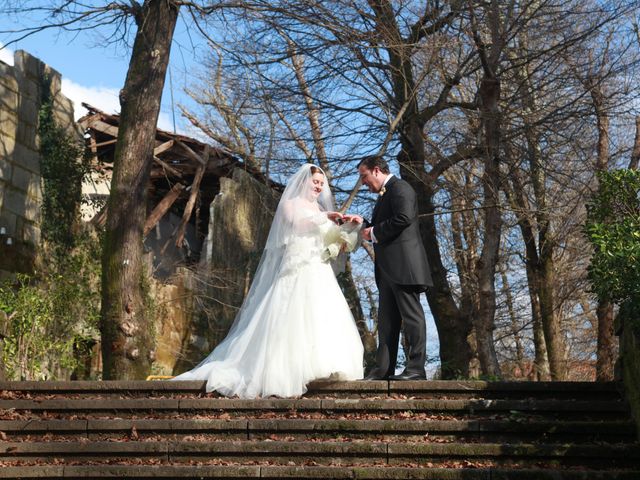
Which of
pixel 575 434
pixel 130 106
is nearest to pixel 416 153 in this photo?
pixel 130 106

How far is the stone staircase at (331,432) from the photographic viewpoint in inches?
282

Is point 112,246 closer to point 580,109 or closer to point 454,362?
point 454,362

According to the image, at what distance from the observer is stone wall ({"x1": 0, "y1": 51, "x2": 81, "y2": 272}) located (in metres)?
14.0

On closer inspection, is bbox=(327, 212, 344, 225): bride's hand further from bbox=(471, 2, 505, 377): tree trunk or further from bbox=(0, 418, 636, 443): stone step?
bbox=(471, 2, 505, 377): tree trunk

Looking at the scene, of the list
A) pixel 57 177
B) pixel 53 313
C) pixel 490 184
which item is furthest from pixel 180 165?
pixel 490 184

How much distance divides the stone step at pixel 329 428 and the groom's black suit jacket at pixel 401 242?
5.20 ft

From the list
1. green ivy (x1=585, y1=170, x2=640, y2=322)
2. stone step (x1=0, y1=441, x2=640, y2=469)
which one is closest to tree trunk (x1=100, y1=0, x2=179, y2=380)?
stone step (x1=0, y1=441, x2=640, y2=469)

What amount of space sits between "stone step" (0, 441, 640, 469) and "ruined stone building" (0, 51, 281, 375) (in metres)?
6.92

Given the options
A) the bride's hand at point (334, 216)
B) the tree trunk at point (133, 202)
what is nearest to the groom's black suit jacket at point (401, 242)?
the bride's hand at point (334, 216)

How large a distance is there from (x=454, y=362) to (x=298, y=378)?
6.25 m

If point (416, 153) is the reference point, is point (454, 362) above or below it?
below

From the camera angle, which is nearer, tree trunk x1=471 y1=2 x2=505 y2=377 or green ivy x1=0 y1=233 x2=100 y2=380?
green ivy x1=0 y1=233 x2=100 y2=380

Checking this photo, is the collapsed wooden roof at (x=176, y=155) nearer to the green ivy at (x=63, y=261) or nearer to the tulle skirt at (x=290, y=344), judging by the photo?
the green ivy at (x=63, y=261)

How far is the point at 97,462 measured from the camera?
7.68m
